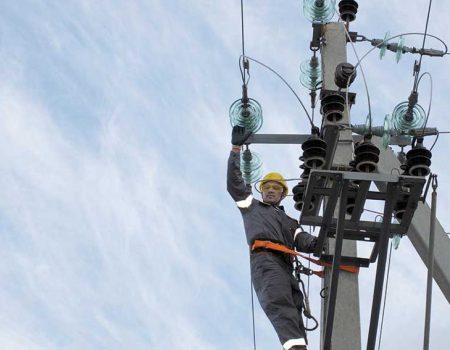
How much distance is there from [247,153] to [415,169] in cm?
231

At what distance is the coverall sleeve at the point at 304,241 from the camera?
7.17 meters

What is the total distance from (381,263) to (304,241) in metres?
1.13

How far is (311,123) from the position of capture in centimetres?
679

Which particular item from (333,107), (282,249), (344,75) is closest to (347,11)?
(344,75)

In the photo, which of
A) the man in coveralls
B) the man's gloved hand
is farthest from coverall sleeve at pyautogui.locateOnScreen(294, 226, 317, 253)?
the man's gloved hand

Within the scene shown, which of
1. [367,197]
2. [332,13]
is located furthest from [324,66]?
[367,197]

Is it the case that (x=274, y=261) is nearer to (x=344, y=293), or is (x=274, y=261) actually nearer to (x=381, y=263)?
(x=344, y=293)

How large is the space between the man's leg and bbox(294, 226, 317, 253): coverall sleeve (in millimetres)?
219

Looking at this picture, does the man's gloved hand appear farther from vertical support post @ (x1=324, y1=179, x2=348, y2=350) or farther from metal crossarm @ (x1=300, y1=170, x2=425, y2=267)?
vertical support post @ (x1=324, y1=179, x2=348, y2=350)

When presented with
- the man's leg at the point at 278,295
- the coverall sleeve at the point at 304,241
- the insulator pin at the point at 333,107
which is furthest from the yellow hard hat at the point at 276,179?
the insulator pin at the point at 333,107

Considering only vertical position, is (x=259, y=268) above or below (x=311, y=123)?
below

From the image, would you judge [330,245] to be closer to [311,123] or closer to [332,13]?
[311,123]

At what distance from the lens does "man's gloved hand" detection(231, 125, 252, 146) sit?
7.31 m

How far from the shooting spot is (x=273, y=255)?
7.07 metres
